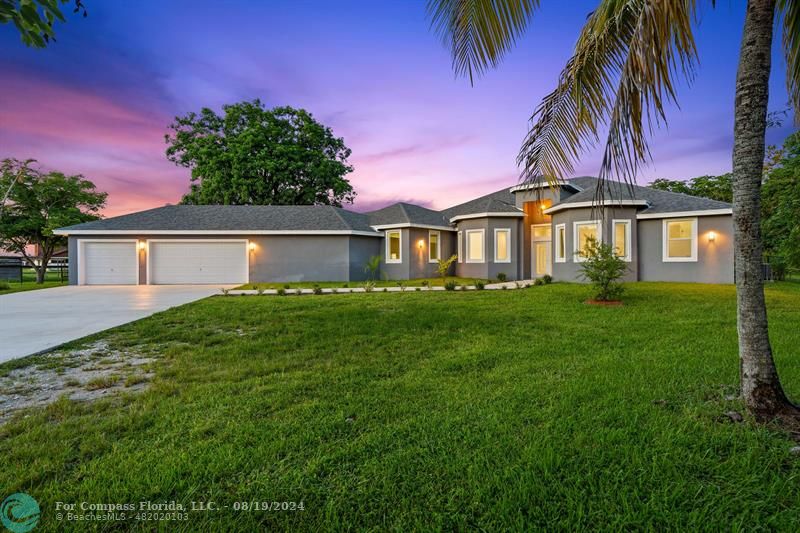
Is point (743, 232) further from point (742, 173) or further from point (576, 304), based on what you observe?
point (576, 304)

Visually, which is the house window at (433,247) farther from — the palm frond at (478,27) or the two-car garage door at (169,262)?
A: the palm frond at (478,27)

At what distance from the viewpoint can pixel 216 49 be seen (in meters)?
11.8

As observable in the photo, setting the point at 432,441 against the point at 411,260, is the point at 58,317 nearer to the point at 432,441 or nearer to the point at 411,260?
the point at 432,441

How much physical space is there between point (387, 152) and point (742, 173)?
61.2ft

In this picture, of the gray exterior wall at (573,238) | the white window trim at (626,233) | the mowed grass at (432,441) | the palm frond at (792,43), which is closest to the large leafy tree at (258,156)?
the gray exterior wall at (573,238)

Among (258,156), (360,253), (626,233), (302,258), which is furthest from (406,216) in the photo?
(258,156)

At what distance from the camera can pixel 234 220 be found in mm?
17234

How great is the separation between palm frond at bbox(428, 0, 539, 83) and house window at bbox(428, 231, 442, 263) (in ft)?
47.3

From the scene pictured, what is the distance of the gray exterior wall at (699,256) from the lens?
1271 centimetres

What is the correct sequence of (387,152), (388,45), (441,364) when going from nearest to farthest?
(441,364), (388,45), (387,152)

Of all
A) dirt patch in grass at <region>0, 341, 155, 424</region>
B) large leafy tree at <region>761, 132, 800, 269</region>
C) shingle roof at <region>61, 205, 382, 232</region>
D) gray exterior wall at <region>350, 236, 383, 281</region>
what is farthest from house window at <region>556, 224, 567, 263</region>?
dirt patch in grass at <region>0, 341, 155, 424</region>

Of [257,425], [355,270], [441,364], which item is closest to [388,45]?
[441,364]

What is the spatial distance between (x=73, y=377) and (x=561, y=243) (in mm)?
15663

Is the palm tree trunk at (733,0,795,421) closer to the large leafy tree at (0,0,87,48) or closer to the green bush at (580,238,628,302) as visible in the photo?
the large leafy tree at (0,0,87,48)
